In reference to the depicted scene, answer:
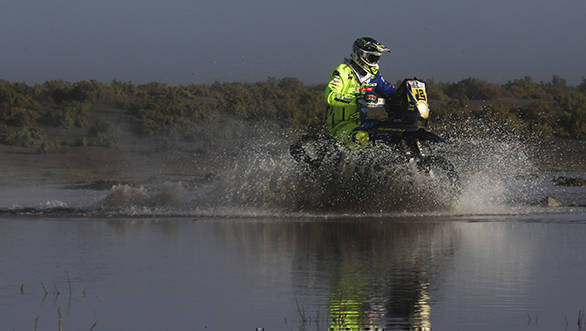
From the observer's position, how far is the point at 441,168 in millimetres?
17219

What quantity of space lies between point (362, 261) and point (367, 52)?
256 inches

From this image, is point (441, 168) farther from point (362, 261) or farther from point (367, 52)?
point (362, 261)

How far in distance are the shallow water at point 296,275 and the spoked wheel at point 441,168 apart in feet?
6.28

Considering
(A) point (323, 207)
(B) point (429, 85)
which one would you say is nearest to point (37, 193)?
(A) point (323, 207)

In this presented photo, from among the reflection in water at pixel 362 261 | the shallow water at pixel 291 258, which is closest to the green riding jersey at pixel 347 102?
the shallow water at pixel 291 258

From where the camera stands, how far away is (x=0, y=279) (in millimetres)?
9477

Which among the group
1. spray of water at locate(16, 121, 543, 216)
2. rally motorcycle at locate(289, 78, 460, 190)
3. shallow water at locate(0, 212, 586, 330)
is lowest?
shallow water at locate(0, 212, 586, 330)

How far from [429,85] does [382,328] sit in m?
55.8

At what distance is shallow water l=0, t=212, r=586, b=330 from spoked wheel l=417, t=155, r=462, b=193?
1.91 metres

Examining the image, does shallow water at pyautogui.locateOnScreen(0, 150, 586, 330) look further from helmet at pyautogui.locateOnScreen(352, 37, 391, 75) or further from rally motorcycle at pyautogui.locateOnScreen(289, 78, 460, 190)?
helmet at pyautogui.locateOnScreen(352, 37, 391, 75)

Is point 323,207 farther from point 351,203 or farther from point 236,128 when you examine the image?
point 236,128

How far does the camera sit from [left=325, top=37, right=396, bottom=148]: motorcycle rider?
16562 millimetres

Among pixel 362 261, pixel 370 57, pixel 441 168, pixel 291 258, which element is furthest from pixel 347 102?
pixel 362 261

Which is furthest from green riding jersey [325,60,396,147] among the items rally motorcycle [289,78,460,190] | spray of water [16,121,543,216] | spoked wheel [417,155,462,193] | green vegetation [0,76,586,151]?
green vegetation [0,76,586,151]
